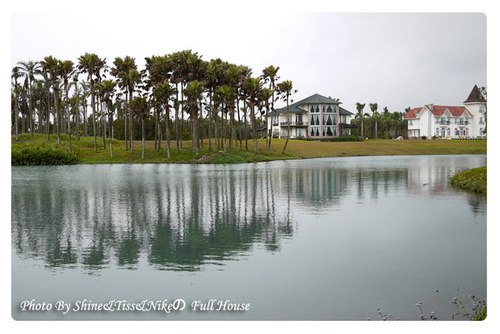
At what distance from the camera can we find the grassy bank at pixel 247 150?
76.3 metres

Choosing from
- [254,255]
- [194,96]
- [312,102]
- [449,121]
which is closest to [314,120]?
[312,102]

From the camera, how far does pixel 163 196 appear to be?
30.7m

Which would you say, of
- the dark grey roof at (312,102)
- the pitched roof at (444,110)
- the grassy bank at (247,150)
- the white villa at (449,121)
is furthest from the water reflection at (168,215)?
the pitched roof at (444,110)

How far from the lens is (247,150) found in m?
89.9

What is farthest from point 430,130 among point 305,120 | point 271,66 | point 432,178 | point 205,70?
point 432,178

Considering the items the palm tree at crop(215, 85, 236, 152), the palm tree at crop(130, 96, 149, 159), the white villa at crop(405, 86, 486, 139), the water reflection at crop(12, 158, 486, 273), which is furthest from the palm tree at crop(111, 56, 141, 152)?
the white villa at crop(405, 86, 486, 139)

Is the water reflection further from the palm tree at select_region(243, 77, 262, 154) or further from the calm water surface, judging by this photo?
the palm tree at select_region(243, 77, 262, 154)

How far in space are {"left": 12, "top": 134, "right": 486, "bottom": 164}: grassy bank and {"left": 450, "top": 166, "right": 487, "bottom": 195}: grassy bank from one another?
139 ft

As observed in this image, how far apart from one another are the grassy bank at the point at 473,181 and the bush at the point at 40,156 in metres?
51.2

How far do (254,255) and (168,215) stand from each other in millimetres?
8913

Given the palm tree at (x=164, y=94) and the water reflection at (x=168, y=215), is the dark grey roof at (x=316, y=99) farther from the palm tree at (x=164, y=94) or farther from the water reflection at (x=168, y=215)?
the water reflection at (x=168, y=215)

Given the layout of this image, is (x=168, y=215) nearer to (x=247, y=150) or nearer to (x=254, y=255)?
(x=254, y=255)

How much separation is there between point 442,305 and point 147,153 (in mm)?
74204

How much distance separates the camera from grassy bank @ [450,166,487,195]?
31.1 m
